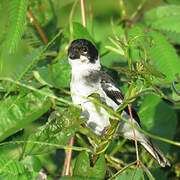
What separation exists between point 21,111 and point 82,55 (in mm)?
1887

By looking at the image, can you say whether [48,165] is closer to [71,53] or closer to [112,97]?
[112,97]

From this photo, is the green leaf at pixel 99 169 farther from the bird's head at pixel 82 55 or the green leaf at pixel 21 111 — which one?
the bird's head at pixel 82 55

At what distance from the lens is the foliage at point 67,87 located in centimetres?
134

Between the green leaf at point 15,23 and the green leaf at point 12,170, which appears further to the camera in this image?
the green leaf at point 15,23

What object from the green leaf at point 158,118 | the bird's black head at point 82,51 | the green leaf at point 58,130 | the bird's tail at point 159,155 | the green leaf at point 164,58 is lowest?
the bird's tail at point 159,155

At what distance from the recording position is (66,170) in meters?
2.04

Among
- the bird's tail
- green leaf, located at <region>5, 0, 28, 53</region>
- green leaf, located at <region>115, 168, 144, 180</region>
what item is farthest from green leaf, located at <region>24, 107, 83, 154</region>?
the bird's tail

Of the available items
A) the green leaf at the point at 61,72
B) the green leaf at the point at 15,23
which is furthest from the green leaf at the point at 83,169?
the green leaf at the point at 61,72

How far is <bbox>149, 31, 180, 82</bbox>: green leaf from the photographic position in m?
2.26

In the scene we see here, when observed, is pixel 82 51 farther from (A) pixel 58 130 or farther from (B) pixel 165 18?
(A) pixel 58 130

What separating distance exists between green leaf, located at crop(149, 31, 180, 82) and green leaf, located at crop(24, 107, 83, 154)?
96cm

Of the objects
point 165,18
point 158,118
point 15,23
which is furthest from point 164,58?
point 15,23

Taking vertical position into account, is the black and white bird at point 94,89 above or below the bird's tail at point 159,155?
above

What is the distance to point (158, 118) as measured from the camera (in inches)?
90.7
